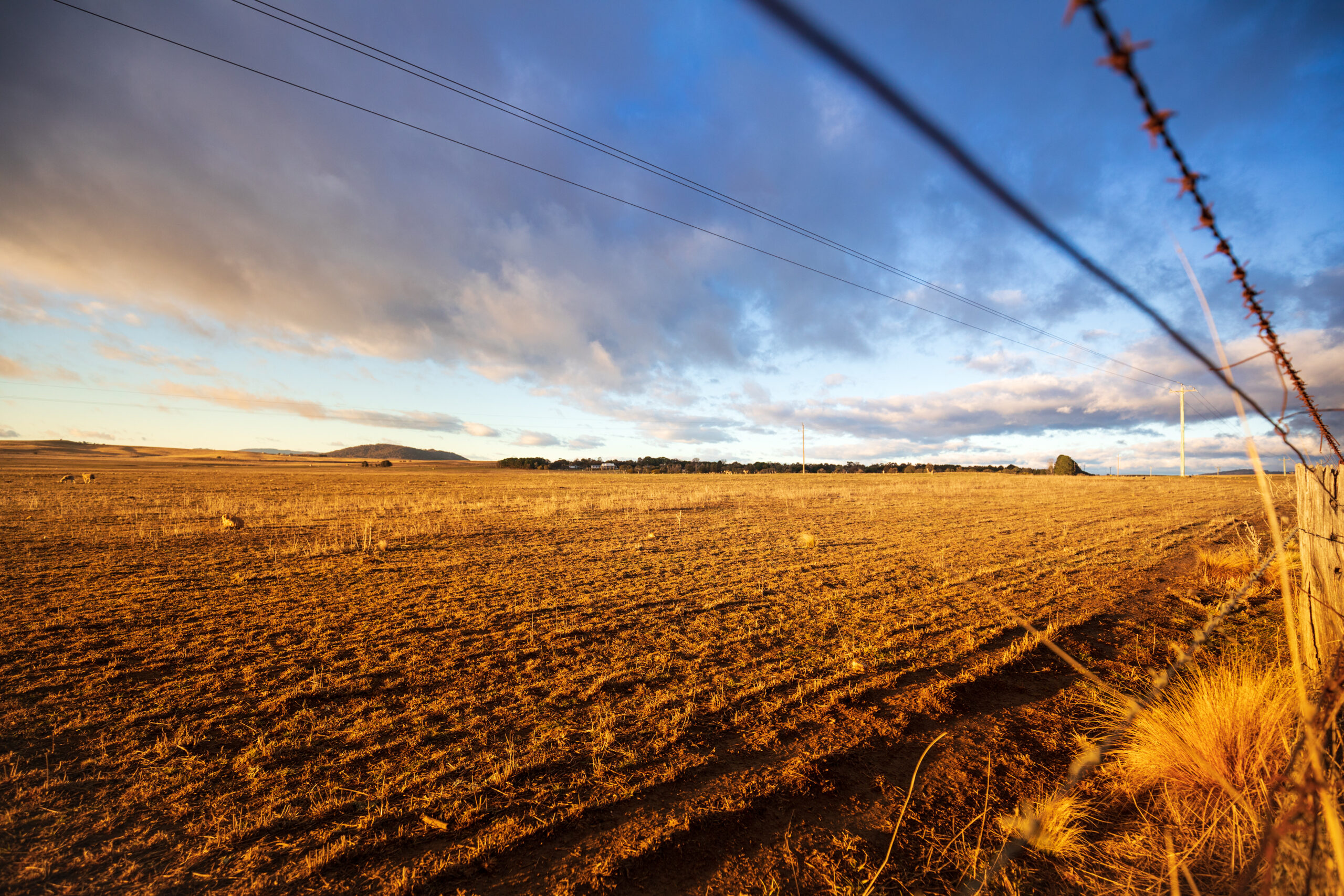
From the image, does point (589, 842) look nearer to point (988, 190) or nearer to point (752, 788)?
point (752, 788)

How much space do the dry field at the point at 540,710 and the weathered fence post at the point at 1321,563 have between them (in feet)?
4.97

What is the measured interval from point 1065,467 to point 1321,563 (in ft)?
310

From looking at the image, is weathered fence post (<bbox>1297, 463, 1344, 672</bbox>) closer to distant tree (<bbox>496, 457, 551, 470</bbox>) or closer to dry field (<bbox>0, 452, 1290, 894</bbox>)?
dry field (<bbox>0, 452, 1290, 894</bbox>)

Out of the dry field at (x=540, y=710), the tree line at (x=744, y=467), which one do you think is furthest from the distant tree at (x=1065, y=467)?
the dry field at (x=540, y=710)

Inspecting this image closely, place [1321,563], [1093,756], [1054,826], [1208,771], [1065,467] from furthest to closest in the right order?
1. [1065,467]
2. [1321,563]
3. [1208,771]
4. [1054,826]
5. [1093,756]

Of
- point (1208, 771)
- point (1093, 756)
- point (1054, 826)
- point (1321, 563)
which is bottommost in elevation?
point (1054, 826)

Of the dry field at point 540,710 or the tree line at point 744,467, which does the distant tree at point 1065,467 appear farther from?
the dry field at point 540,710

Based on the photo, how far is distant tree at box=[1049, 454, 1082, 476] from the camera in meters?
80.0

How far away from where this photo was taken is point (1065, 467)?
3167 inches

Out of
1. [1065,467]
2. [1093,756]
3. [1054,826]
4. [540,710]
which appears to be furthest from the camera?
[1065,467]

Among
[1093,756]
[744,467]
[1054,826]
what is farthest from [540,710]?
[744,467]

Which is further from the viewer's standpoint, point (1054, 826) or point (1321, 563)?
point (1321, 563)

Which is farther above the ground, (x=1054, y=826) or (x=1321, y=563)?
(x=1321, y=563)

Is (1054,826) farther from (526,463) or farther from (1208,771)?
(526,463)
